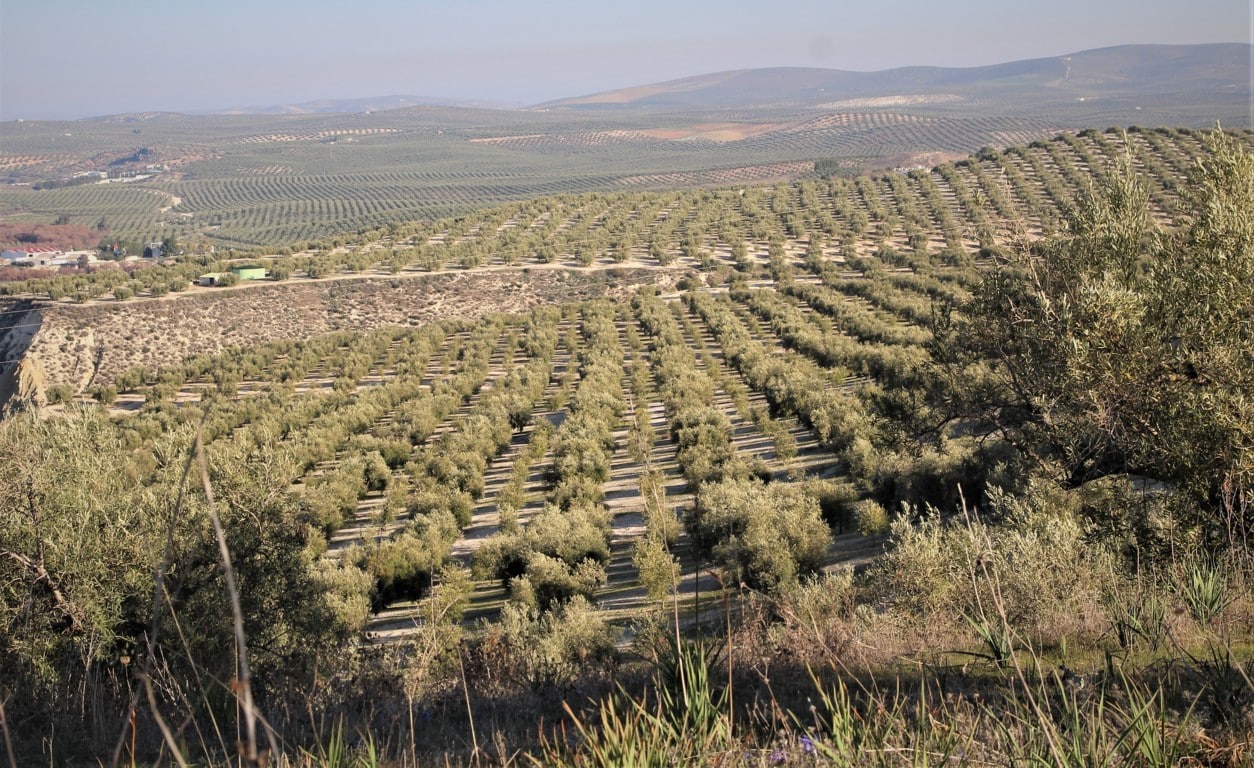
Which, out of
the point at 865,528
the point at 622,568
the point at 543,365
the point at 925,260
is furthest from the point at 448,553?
the point at 925,260

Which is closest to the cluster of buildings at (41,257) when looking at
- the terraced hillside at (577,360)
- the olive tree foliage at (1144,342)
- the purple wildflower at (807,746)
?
the terraced hillside at (577,360)

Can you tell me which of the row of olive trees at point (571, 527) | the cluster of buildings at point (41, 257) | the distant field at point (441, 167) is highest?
the distant field at point (441, 167)

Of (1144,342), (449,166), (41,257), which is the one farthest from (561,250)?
(449,166)

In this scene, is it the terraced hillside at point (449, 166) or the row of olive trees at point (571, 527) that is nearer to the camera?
the row of olive trees at point (571, 527)

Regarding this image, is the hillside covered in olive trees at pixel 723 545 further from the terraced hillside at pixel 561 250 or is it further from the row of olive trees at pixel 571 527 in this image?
the terraced hillside at pixel 561 250

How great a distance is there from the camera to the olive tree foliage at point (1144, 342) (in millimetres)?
8406

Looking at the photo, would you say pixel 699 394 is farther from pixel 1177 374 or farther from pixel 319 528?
pixel 1177 374

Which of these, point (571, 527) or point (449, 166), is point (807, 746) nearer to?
point (571, 527)

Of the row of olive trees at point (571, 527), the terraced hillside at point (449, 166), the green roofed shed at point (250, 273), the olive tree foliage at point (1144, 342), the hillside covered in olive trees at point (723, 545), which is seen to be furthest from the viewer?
the terraced hillside at point (449, 166)

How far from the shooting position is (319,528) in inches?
725

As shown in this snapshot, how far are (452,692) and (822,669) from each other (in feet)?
9.12

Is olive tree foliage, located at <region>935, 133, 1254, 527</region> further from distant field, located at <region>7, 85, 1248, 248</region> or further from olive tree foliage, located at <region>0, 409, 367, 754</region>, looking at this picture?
distant field, located at <region>7, 85, 1248, 248</region>

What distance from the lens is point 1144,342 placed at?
9.14 meters

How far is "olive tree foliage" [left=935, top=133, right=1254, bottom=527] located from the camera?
8406 mm
